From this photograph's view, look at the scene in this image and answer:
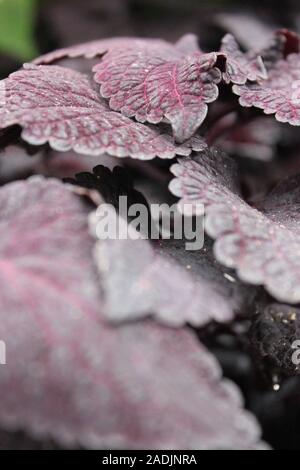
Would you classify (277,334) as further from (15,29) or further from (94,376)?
(15,29)

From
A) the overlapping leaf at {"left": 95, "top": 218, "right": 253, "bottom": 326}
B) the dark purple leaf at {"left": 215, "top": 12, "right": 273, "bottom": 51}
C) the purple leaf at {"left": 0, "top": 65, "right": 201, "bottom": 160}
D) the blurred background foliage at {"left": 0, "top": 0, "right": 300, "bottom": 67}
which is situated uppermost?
the purple leaf at {"left": 0, "top": 65, "right": 201, "bottom": 160}

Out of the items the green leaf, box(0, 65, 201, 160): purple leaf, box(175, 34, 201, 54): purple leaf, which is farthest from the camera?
the green leaf

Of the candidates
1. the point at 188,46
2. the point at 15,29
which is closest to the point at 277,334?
the point at 188,46

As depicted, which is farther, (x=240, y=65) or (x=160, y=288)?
(x=240, y=65)

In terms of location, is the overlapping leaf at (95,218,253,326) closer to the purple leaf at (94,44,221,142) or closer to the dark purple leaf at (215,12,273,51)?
the purple leaf at (94,44,221,142)

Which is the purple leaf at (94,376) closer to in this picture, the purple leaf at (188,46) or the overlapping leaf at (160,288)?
the overlapping leaf at (160,288)

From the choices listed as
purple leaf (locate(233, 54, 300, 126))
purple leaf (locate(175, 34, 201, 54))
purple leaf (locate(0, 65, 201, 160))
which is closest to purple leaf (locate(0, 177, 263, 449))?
purple leaf (locate(0, 65, 201, 160))
